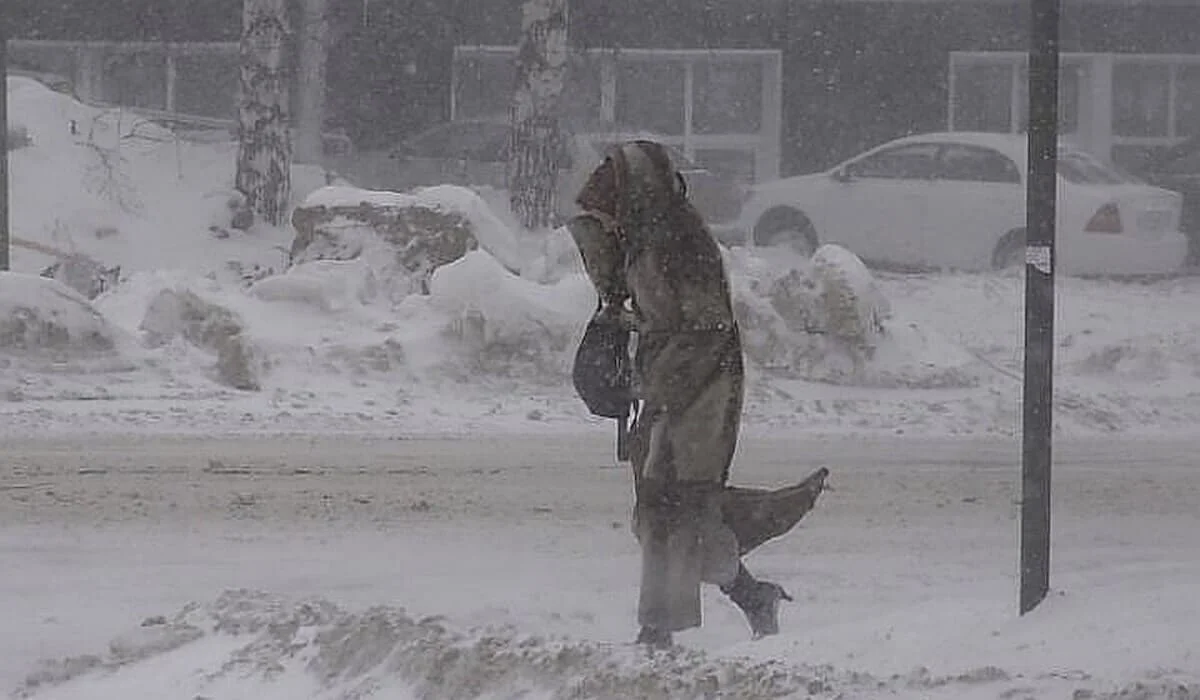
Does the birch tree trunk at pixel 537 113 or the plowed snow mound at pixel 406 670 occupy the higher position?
the birch tree trunk at pixel 537 113

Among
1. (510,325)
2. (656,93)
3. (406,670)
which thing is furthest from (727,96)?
(406,670)

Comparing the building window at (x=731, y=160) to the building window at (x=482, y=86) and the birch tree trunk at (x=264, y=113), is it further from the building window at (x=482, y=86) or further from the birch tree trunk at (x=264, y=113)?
the birch tree trunk at (x=264, y=113)

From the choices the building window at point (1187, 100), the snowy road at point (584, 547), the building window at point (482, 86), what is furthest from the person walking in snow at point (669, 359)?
the building window at point (1187, 100)

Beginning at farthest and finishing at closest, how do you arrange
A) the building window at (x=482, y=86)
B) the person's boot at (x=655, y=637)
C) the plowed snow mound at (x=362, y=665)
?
the building window at (x=482, y=86) < the person's boot at (x=655, y=637) < the plowed snow mound at (x=362, y=665)

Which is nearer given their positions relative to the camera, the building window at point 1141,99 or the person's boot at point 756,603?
the person's boot at point 756,603

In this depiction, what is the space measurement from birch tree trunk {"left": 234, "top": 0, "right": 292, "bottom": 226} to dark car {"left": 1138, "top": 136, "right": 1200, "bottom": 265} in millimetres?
9753

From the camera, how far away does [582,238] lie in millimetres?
6301

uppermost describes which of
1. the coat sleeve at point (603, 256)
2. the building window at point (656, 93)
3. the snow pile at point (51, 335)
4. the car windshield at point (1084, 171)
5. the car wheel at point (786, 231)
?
the building window at point (656, 93)

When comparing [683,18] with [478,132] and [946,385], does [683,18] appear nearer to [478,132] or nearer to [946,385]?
[478,132]

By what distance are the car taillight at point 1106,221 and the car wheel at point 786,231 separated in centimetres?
316

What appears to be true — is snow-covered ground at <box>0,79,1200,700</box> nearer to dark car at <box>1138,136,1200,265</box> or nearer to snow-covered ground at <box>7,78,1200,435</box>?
snow-covered ground at <box>7,78,1200,435</box>

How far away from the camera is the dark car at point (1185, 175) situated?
2389 cm

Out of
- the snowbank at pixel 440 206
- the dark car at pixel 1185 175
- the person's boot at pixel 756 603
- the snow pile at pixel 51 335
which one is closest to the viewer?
the person's boot at pixel 756 603

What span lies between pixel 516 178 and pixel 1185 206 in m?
7.79
